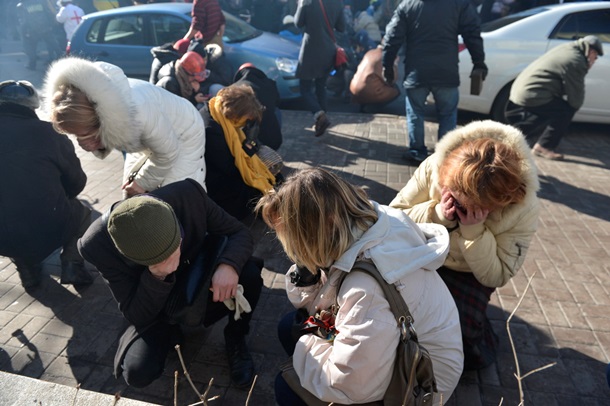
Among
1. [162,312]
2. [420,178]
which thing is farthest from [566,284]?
[162,312]

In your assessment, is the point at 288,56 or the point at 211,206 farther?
the point at 288,56

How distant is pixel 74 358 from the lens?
2664 millimetres

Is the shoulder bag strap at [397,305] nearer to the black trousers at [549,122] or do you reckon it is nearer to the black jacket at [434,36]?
the black jacket at [434,36]

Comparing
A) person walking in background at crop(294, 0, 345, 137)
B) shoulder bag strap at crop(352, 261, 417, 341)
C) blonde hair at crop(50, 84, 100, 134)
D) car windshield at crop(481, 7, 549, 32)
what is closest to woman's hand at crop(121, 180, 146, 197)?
Answer: blonde hair at crop(50, 84, 100, 134)

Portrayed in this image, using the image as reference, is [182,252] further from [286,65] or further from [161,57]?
[286,65]

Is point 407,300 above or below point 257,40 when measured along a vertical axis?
above

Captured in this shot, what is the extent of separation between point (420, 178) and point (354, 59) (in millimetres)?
6362

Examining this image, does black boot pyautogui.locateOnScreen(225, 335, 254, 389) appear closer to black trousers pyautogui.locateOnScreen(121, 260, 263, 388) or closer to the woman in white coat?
black trousers pyautogui.locateOnScreen(121, 260, 263, 388)

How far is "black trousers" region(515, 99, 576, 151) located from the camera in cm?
474

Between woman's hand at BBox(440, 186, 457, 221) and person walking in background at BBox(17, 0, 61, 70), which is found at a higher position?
woman's hand at BBox(440, 186, 457, 221)

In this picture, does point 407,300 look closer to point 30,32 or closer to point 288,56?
point 288,56

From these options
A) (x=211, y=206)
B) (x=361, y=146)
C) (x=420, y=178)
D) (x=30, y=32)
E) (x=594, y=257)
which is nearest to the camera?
(x=211, y=206)

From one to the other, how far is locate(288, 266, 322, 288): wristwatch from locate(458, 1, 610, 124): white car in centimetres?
449

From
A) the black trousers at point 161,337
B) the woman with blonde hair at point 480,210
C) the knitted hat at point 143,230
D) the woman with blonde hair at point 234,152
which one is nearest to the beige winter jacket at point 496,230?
the woman with blonde hair at point 480,210
